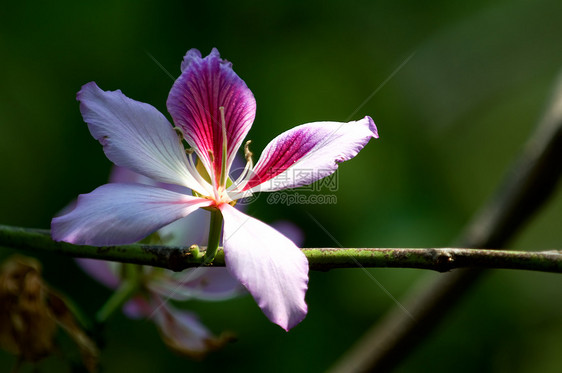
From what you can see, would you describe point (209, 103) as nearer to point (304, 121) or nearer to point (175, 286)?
point (175, 286)

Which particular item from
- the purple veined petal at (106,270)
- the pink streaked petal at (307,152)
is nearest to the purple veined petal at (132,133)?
the pink streaked petal at (307,152)

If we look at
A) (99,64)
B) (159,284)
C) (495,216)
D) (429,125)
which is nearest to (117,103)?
(159,284)

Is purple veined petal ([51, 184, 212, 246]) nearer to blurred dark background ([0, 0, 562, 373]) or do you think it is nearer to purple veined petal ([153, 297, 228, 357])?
purple veined petal ([153, 297, 228, 357])

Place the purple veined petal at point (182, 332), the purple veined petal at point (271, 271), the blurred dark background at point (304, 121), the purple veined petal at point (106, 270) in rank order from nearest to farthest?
1. the purple veined petal at point (271, 271)
2. the purple veined petal at point (182, 332)
3. the purple veined petal at point (106, 270)
4. the blurred dark background at point (304, 121)

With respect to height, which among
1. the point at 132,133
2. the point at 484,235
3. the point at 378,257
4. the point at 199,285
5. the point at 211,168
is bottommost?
the point at 484,235

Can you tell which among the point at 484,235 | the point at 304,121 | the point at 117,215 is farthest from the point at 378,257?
the point at 304,121

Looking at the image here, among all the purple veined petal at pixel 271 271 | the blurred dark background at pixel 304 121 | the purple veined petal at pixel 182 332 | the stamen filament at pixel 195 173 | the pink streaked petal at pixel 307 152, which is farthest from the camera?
the blurred dark background at pixel 304 121

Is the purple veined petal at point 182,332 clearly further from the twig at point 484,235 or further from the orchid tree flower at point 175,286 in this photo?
the twig at point 484,235
